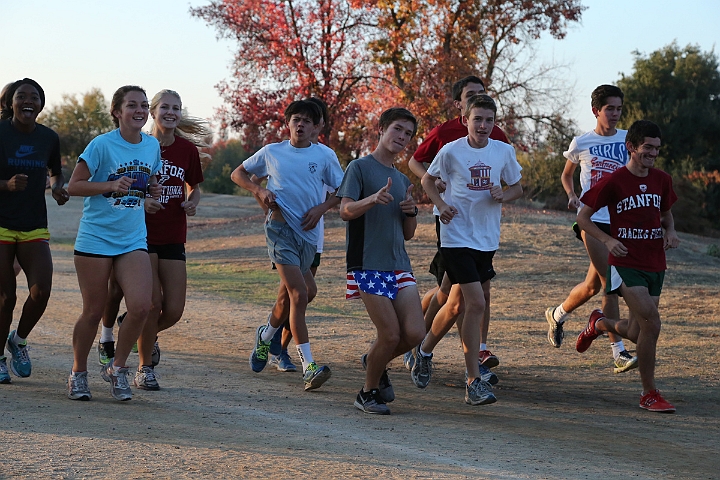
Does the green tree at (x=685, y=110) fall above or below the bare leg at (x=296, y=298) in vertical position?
above

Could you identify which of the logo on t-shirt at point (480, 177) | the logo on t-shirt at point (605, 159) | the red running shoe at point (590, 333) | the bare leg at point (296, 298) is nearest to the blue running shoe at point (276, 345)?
the bare leg at point (296, 298)

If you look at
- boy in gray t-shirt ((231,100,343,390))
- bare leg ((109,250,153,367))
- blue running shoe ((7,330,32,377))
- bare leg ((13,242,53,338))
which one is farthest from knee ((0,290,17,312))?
boy in gray t-shirt ((231,100,343,390))

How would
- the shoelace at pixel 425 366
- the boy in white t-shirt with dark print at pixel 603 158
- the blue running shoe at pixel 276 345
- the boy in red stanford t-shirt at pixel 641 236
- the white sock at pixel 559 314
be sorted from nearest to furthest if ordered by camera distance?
1. the boy in red stanford t-shirt at pixel 641 236
2. the shoelace at pixel 425 366
3. the blue running shoe at pixel 276 345
4. the boy in white t-shirt with dark print at pixel 603 158
5. the white sock at pixel 559 314

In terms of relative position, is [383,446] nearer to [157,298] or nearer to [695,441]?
[695,441]

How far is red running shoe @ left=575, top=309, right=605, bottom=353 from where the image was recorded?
8.33m

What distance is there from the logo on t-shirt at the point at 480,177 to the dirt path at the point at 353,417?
1581mm

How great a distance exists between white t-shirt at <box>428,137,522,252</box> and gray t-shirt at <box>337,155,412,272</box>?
74 cm

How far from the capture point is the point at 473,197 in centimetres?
721

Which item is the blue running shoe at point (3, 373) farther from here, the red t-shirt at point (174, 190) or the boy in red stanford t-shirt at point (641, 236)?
the boy in red stanford t-shirt at point (641, 236)

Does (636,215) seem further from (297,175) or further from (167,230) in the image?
(167,230)

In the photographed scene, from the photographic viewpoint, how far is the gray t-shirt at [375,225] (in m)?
6.48

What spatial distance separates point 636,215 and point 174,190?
3.42 metres

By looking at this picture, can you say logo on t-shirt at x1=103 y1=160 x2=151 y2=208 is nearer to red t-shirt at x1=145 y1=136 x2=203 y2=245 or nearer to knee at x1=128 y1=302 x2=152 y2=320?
red t-shirt at x1=145 y1=136 x2=203 y2=245

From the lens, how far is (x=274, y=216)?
299 inches
